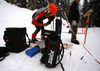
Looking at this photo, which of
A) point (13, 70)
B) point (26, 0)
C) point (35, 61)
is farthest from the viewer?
point (26, 0)

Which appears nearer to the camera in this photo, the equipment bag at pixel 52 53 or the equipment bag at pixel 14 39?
the equipment bag at pixel 52 53

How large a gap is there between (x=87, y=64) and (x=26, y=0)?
28236 millimetres

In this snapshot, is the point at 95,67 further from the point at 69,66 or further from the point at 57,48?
the point at 57,48

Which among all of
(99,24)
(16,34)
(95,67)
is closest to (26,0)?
(99,24)

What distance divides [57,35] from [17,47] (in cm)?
146

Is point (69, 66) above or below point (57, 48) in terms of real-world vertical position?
below

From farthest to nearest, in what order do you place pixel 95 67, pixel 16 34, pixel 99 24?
pixel 99 24 → pixel 16 34 → pixel 95 67

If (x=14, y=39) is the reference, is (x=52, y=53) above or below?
below

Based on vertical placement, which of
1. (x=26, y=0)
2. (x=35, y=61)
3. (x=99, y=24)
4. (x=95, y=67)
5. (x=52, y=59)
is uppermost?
(x=26, y=0)

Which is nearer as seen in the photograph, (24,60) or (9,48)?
(24,60)

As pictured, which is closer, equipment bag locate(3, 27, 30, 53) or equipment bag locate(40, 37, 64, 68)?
equipment bag locate(40, 37, 64, 68)

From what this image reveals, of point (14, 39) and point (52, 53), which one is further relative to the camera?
point (14, 39)

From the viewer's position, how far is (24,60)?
192cm

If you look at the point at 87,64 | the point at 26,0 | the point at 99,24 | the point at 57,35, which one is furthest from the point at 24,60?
the point at 26,0
